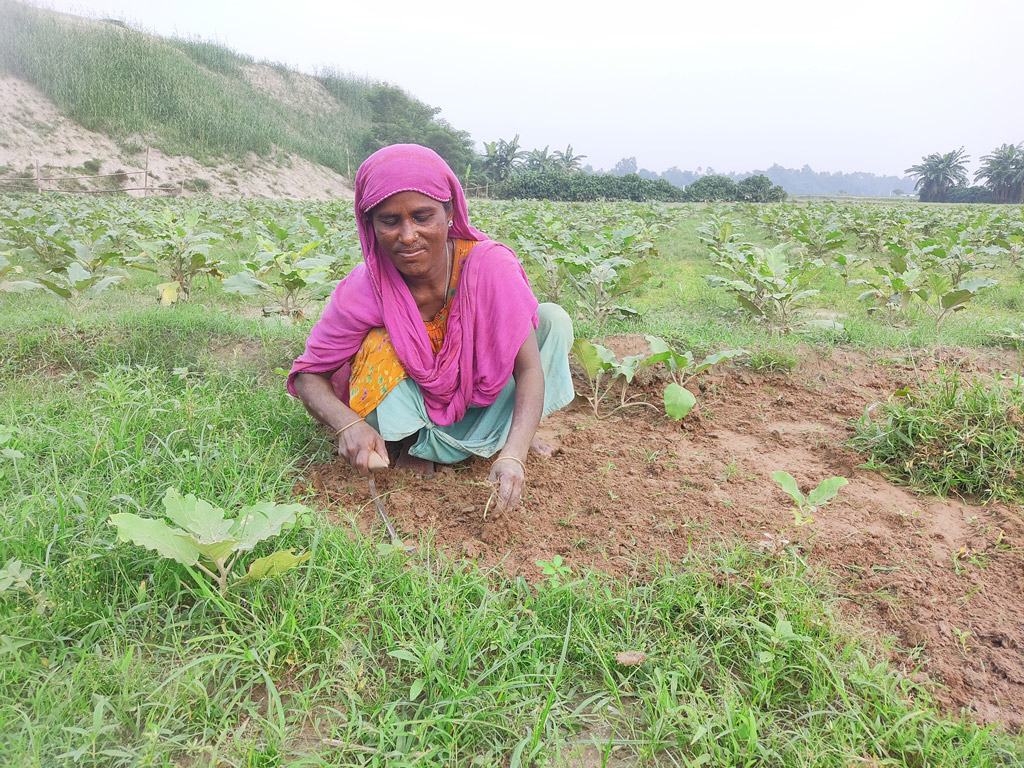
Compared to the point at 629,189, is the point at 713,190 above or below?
above

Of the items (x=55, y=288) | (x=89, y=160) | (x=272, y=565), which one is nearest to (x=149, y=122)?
(x=89, y=160)

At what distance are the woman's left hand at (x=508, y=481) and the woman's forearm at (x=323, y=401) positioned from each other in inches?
22.9

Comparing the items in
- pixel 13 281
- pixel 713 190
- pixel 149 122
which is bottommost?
pixel 13 281

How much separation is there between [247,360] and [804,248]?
22.1 ft

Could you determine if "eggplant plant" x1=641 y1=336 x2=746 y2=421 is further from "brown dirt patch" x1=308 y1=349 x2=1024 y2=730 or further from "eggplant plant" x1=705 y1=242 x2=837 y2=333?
"eggplant plant" x1=705 y1=242 x2=837 y2=333

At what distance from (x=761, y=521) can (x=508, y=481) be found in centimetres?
80

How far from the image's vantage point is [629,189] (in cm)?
3316

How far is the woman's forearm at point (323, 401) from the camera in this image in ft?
6.77

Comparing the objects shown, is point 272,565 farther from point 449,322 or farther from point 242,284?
point 242,284

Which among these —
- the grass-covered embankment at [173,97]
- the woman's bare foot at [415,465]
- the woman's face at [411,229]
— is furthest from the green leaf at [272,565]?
the grass-covered embankment at [173,97]

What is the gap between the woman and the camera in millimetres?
1947

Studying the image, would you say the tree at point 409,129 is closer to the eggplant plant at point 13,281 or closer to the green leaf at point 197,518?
the eggplant plant at point 13,281

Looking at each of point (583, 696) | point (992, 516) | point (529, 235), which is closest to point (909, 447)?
point (992, 516)

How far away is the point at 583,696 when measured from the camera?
129 centimetres
